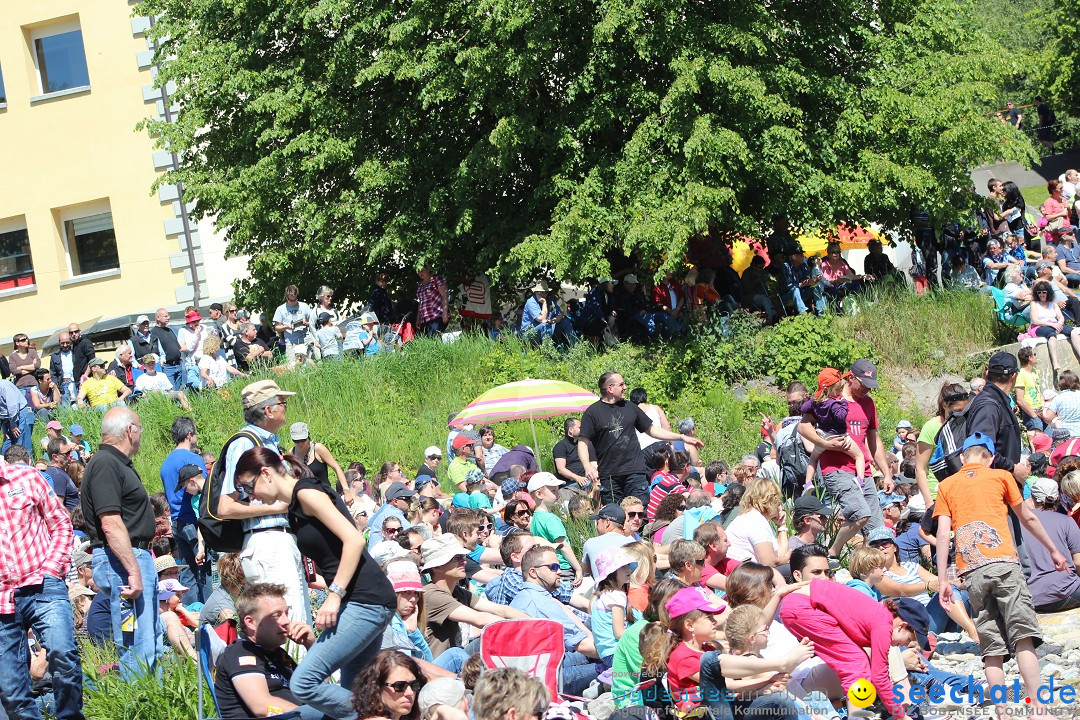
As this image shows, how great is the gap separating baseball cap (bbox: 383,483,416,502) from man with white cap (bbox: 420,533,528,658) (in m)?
4.51

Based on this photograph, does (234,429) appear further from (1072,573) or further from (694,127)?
(1072,573)

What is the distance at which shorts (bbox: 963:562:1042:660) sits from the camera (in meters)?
8.38

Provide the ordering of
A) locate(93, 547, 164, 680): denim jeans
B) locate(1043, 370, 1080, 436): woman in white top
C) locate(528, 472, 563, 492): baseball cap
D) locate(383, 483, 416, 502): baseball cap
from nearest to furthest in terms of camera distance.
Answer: locate(93, 547, 164, 680): denim jeans, locate(528, 472, 563, 492): baseball cap, locate(383, 483, 416, 502): baseball cap, locate(1043, 370, 1080, 436): woman in white top

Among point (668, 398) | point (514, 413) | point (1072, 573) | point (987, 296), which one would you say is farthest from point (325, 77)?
point (1072, 573)

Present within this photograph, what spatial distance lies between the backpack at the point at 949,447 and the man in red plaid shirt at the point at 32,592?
6.71 meters

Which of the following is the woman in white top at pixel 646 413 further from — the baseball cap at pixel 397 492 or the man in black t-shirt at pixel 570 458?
the baseball cap at pixel 397 492

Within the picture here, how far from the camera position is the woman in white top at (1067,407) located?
53.9 ft

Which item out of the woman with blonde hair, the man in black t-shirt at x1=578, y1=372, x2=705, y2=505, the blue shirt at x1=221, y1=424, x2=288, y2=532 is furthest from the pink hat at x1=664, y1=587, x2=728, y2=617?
the man in black t-shirt at x1=578, y1=372, x2=705, y2=505

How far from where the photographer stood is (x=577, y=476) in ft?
49.6

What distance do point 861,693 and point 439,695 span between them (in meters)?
2.58

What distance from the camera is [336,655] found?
6.93 meters

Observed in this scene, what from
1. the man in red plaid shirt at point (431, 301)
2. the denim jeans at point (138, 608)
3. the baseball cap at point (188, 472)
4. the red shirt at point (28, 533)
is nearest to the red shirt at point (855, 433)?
the baseball cap at point (188, 472)

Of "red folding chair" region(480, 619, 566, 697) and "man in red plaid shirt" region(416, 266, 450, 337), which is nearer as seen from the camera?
"red folding chair" region(480, 619, 566, 697)

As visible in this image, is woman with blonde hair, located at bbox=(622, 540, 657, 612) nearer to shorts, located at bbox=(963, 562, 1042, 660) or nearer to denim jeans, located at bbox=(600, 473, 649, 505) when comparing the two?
shorts, located at bbox=(963, 562, 1042, 660)
